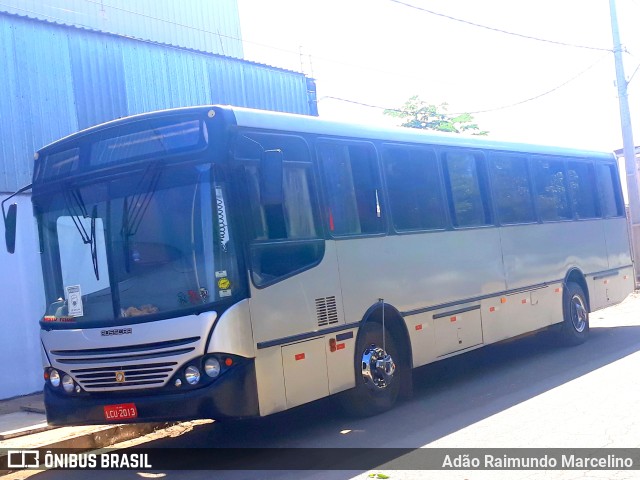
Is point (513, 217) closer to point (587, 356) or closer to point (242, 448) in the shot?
point (587, 356)

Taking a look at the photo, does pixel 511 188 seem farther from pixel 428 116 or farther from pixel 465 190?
pixel 428 116

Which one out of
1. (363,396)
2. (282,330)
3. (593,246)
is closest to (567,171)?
(593,246)

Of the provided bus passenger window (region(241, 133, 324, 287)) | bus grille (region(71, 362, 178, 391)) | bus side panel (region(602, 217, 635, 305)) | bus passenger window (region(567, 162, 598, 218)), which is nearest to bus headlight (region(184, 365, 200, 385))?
bus grille (region(71, 362, 178, 391))

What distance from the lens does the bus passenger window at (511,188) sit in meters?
12.6

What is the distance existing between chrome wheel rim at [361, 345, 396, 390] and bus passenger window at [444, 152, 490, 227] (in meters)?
2.56

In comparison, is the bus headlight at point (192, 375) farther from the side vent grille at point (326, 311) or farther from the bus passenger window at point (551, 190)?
the bus passenger window at point (551, 190)

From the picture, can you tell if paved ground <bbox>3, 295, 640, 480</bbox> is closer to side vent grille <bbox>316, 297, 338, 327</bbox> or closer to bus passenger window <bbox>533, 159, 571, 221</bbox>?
side vent grille <bbox>316, 297, 338, 327</bbox>

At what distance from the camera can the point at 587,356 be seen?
1285 centimetres

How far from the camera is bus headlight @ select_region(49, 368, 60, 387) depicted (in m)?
8.38

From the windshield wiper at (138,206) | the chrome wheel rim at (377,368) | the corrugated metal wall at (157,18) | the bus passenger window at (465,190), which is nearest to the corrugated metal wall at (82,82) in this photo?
the corrugated metal wall at (157,18)

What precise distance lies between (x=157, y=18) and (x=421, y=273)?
488 inches
